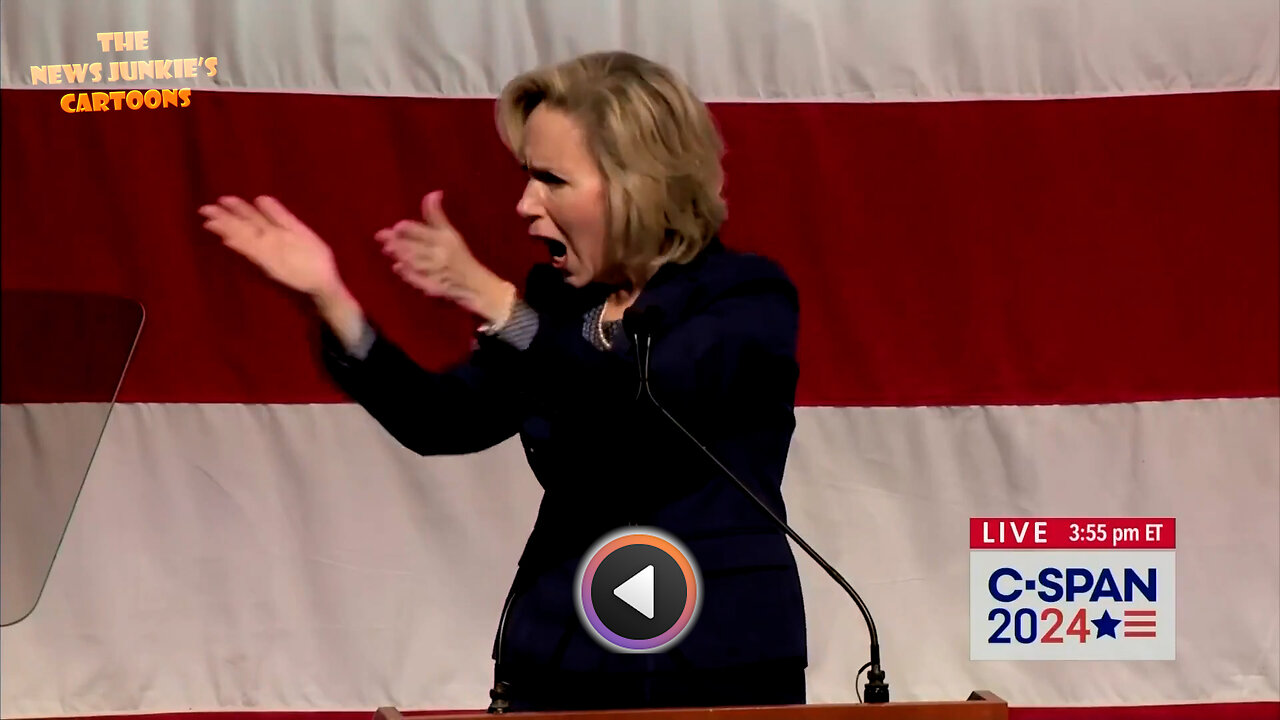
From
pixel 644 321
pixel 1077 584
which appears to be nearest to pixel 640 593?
pixel 644 321

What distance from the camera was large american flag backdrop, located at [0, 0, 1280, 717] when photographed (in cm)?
243

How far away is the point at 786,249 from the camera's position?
2502 millimetres

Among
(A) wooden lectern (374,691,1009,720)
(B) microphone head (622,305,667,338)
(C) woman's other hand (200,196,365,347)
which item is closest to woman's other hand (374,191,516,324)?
(C) woman's other hand (200,196,365,347)

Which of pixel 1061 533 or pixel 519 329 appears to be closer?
pixel 519 329

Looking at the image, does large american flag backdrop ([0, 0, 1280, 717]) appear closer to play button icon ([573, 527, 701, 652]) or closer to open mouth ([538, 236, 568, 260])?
open mouth ([538, 236, 568, 260])

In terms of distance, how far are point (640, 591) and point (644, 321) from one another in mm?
542

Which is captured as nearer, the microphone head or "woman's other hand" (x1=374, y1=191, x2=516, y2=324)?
the microphone head

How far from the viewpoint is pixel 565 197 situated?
244 centimetres

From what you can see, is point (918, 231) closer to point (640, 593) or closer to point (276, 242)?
point (640, 593)

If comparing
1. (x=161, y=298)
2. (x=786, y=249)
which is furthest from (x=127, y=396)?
(x=786, y=249)

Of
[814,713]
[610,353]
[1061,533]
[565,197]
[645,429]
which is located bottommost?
[814,713]

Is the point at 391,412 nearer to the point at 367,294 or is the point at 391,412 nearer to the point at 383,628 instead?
the point at 367,294

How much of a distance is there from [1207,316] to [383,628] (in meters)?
1.54

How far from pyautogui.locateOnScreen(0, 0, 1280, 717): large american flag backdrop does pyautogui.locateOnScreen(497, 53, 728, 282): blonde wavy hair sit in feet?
0.14
